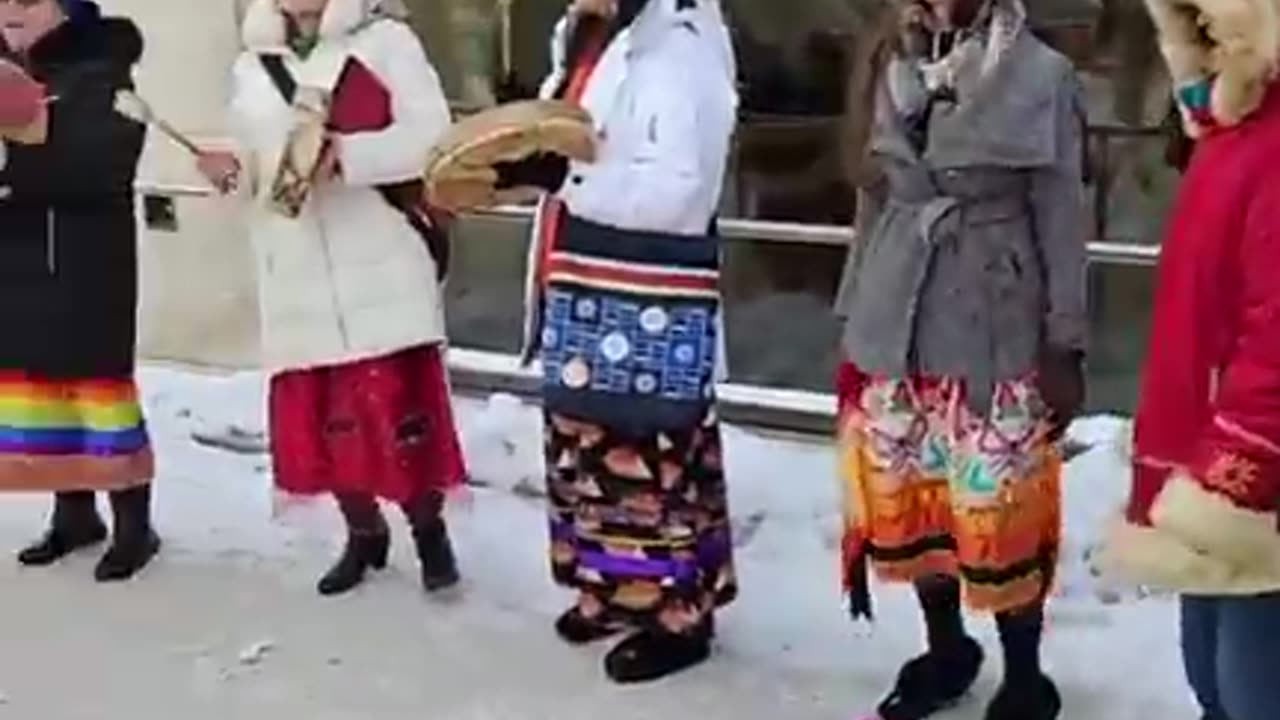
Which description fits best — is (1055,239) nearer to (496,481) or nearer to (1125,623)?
(1125,623)

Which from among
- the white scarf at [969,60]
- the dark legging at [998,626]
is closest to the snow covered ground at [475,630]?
the dark legging at [998,626]

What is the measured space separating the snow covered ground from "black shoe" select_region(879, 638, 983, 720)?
52mm

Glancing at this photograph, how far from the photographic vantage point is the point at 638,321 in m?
4.54

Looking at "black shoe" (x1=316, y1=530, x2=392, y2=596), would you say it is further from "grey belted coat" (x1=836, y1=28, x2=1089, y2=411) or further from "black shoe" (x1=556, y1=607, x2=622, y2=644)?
"grey belted coat" (x1=836, y1=28, x2=1089, y2=411)

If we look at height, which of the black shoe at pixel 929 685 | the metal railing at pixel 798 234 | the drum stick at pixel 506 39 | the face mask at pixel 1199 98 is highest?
the face mask at pixel 1199 98

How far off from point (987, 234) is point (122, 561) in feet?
7.81

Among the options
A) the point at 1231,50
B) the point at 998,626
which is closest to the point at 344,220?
the point at 998,626

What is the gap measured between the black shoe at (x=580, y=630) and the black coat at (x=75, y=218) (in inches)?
45.4

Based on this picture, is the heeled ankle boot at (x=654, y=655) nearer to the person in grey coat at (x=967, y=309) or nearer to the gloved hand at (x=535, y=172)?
the person in grey coat at (x=967, y=309)

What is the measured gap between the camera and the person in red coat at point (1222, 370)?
10.2 feet

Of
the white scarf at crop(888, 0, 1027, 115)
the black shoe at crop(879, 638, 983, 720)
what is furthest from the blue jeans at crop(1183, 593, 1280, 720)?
the black shoe at crop(879, 638, 983, 720)

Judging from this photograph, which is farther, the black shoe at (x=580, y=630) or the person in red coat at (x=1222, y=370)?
the black shoe at (x=580, y=630)

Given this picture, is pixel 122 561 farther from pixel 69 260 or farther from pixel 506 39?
pixel 506 39

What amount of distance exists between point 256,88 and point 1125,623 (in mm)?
2105
